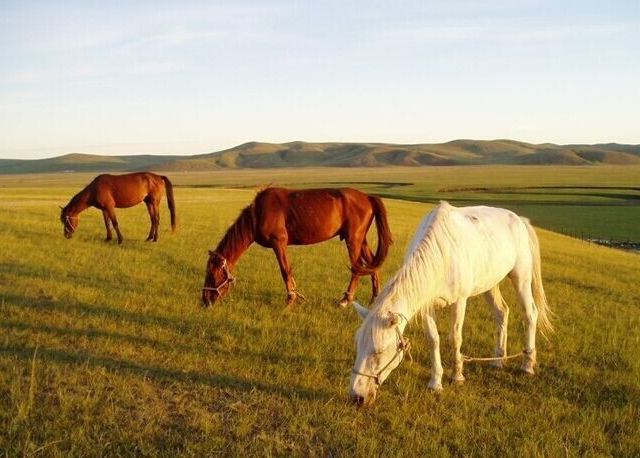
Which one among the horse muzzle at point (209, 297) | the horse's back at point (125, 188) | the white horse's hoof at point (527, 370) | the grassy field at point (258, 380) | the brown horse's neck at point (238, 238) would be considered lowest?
the white horse's hoof at point (527, 370)

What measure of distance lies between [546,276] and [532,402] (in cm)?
922

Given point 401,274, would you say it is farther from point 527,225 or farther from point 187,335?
point 187,335

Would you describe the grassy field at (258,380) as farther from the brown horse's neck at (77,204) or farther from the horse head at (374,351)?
the brown horse's neck at (77,204)

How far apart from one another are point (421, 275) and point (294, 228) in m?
4.19

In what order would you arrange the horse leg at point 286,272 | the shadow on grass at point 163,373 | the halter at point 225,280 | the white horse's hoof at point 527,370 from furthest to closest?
the horse leg at point 286,272, the halter at point 225,280, the white horse's hoof at point 527,370, the shadow on grass at point 163,373

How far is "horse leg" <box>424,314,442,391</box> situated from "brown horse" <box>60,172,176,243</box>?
11464 mm

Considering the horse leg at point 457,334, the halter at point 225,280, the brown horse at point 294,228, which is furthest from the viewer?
the brown horse at point 294,228

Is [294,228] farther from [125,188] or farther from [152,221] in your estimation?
[125,188]

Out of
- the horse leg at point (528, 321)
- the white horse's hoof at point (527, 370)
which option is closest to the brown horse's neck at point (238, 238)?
the horse leg at point (528, 321)

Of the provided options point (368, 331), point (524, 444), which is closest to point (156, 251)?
point (368, 331)

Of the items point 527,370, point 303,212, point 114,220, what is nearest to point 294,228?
point 303,212

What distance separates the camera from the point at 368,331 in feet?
16.6

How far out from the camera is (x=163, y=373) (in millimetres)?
5930

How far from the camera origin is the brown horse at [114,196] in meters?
15.5
